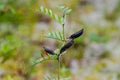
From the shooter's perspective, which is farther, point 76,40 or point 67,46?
point 76,40

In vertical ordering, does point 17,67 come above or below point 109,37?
above

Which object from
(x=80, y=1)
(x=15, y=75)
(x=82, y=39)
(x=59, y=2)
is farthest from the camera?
(x=80, y=1)

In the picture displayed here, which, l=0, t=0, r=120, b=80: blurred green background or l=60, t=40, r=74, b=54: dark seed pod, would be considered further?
l=0, t=0, r=120, b=80: blurred green background

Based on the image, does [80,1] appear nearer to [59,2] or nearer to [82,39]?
[59,2]

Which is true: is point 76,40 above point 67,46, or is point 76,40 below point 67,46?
below

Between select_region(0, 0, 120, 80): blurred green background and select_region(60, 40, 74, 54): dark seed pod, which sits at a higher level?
select_region(60, 40, 74, 54): dark seed pod

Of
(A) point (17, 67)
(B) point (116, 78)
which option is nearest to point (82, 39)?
(B) point (116, 78)

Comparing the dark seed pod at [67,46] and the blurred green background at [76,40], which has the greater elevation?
the dark seed pod at [67,46]

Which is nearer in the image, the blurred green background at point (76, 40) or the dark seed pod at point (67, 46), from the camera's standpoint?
the dark seed pod at point (67, 46)
